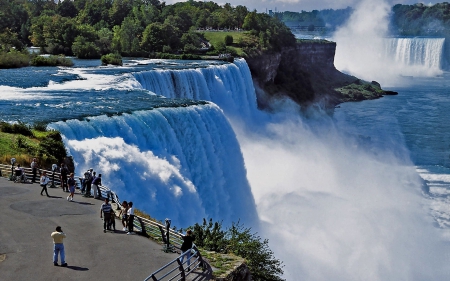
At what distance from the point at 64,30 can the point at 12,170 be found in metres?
50.9

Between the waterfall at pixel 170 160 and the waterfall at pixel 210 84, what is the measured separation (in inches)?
441

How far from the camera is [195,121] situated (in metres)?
28.4

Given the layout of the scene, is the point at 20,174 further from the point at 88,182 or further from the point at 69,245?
the point at 69,245

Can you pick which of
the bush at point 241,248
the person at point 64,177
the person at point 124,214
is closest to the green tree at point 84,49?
the person at point 64,177

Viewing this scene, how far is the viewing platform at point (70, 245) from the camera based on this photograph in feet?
39.5

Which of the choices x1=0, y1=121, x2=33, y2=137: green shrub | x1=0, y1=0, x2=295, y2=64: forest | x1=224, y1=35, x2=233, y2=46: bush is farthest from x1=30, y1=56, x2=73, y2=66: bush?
x1=0, y1=121, x2=33, y2=137: green shrub

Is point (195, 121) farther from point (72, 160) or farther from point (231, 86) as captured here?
point (231, 86)

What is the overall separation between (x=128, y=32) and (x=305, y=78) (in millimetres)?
24014

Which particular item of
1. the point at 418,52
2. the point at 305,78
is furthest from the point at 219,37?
the point at 418,52

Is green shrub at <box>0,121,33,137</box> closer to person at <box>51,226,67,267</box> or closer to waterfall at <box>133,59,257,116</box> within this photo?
person at <box>51,226,67,267</box>

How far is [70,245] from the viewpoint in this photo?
13.6 metres

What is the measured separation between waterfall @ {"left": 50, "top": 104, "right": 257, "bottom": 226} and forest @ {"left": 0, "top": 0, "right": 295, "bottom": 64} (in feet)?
95.1

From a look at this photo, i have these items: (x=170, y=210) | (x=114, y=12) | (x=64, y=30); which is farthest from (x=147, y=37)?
(x=170, y=210)

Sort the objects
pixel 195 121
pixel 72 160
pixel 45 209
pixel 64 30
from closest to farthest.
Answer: pixel 45 209 < pixel 72 160 < pixel 195 121 < pixel 64 30
